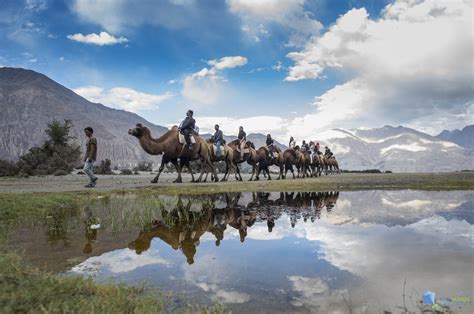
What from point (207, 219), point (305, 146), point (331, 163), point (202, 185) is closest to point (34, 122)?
point (331, 163)

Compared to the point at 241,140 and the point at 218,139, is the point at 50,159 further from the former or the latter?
the point at 241,140

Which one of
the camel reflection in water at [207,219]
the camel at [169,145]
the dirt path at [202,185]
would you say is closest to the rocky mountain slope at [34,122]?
the camel at [169,145]

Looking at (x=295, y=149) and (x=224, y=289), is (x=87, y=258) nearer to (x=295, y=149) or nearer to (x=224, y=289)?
(x=224, y=289)

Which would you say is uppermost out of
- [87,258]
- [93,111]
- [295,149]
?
[93,111]

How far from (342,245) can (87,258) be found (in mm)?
3495

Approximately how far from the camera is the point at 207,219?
741 centimetres

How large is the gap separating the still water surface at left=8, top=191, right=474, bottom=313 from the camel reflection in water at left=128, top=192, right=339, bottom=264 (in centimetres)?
2

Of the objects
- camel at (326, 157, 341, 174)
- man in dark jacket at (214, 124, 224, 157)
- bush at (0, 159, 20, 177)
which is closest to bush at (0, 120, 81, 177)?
bush at (0, 159, 20, 177)

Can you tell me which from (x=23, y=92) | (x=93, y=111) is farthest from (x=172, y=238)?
(x=93, y=111)

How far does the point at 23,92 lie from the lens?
14588 centimetres

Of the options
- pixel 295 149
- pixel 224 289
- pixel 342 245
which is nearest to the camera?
pixel 224 289

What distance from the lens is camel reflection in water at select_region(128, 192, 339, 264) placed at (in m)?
5.46

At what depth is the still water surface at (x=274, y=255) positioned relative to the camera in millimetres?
3277

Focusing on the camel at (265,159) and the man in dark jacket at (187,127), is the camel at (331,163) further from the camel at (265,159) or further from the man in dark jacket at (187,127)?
the man in dark jacket at (187,127)
